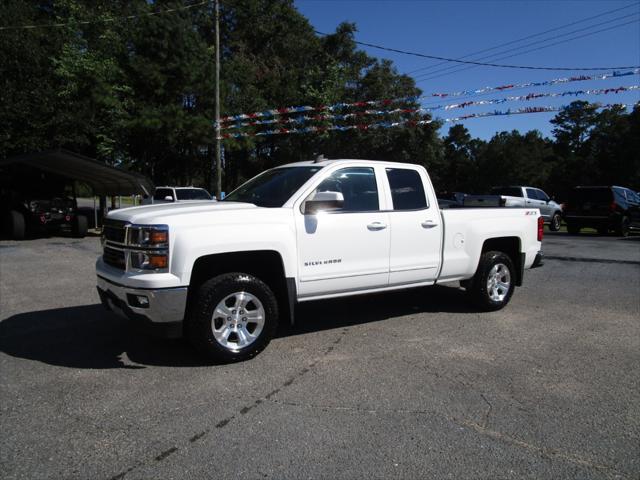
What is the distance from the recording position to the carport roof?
14141mm

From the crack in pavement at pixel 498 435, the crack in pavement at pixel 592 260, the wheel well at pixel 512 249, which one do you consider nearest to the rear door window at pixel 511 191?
the crack in pavement at pixel 592 260

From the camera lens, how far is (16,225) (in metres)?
14.4

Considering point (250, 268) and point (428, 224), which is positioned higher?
point (428, 224)

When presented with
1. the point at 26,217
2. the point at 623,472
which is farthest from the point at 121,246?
the point at 26,217

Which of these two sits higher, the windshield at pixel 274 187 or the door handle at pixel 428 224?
the windshield at pixel 274 187

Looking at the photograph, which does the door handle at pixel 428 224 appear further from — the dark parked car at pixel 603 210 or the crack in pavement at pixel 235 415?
the dark parked car at pixel 603 210

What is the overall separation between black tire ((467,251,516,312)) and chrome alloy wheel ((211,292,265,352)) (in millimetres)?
3106

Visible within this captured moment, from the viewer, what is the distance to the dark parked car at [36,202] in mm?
15211

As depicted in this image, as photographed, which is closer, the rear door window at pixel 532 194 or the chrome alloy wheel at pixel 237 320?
the chrome alloy wheel at pixel 237 320

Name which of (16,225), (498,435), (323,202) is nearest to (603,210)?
(323,202)

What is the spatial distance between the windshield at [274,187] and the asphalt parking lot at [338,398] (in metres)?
1.47

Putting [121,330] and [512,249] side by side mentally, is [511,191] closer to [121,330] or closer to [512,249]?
[512,249]

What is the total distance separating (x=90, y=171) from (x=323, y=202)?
1355cm

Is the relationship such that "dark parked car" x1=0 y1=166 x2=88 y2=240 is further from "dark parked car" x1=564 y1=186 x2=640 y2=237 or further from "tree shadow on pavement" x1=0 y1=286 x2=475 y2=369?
"dark parked car" x1=564 y1=186 x2=640 y2=237
